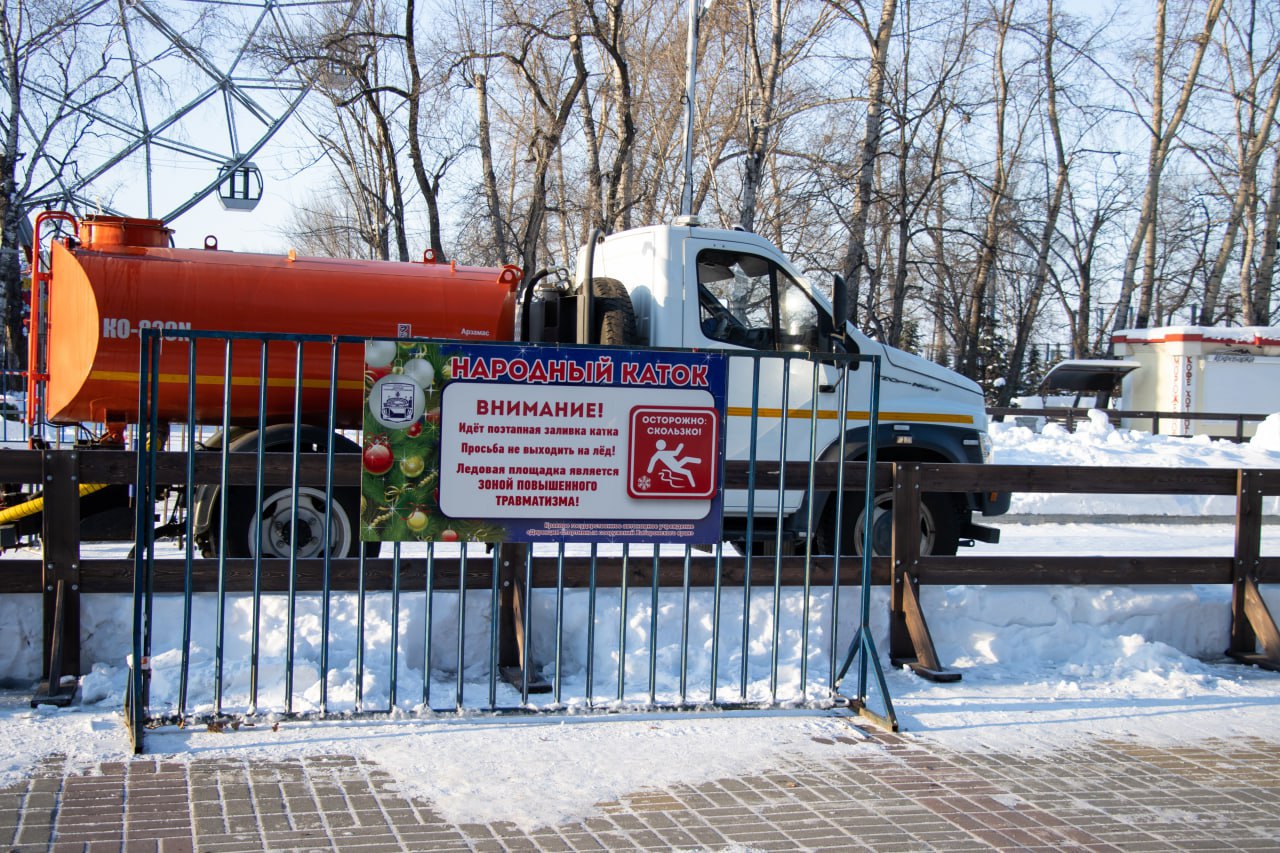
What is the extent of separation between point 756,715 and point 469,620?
5.77 feet

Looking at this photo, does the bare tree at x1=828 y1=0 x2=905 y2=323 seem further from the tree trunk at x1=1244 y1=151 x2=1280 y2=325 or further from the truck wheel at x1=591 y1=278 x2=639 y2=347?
the tree trunk at x1=1244 y1=151 x2=1280 y2=325

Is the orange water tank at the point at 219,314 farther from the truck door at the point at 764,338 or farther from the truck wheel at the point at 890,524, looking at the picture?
the truck wheel at the point at 890,524

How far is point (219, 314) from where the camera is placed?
330 inches

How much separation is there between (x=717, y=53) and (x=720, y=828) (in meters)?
29.2

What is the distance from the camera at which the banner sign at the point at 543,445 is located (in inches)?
218

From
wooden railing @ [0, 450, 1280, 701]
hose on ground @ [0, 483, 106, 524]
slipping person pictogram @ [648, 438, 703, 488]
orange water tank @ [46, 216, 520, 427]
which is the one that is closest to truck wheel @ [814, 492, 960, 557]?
wooden railing @ [0, 450, 1280, 701]

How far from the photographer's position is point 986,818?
15.8ft

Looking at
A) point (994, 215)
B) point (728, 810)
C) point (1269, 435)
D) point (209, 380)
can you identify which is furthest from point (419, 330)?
point (994, 215)

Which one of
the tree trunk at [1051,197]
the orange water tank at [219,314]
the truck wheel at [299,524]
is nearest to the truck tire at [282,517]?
the truck wheel at [299,524]

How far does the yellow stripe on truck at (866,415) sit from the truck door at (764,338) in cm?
1

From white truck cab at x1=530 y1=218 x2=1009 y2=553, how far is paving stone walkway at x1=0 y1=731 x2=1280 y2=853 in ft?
12.2

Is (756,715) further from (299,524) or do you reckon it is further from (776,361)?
(299,524)

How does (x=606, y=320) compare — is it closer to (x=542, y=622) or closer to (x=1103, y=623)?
(x=542, y=622)

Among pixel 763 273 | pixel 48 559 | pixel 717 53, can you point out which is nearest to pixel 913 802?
pixel 48 559
